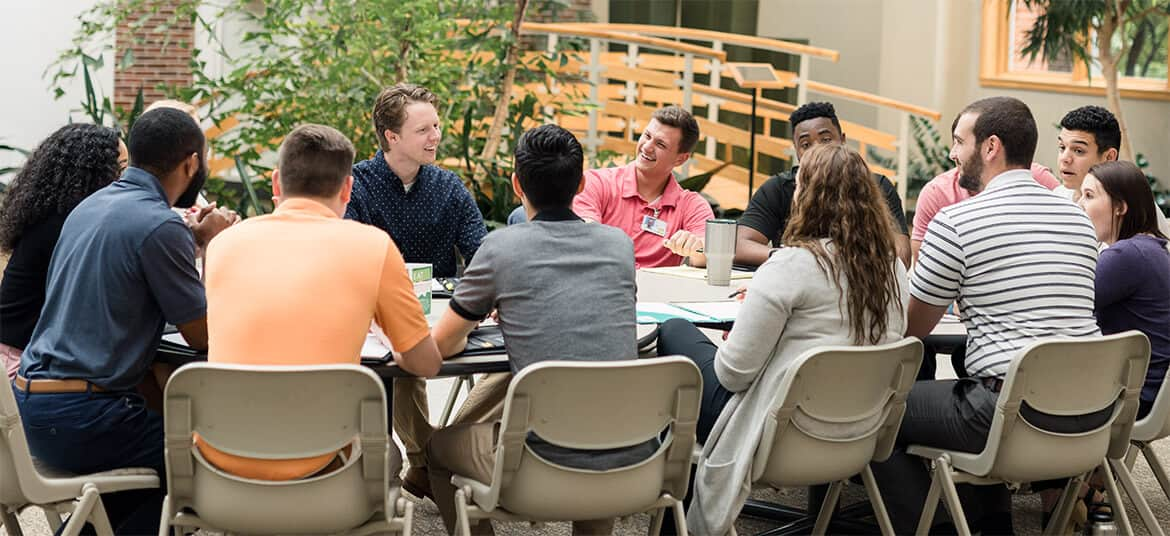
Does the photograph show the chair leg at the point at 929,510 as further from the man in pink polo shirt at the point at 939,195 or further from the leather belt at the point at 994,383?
the man in pink polo shirt at the point at 939,195

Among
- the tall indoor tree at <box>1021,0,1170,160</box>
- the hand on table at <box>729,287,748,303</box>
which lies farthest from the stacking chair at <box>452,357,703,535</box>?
the tall indoor tree at <box>1021,0,1170,160</box>

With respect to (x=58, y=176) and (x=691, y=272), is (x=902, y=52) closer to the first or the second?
(x=691, y=272)

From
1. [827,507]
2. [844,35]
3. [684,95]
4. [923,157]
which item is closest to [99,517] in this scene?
[827,507]

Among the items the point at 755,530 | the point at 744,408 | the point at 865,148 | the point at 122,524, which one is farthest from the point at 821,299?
the point at 865,148

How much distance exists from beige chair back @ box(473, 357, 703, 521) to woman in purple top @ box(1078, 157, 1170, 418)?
139 cm

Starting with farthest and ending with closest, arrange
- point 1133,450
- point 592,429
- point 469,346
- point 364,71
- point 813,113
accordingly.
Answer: point 364,71, point 813,113, point 1133,450, point 469,346, point 592,429

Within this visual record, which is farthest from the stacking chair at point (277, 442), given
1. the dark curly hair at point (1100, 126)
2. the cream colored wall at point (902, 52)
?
the cream colored wall at point (902, 52)

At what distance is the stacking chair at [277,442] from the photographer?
238 cm

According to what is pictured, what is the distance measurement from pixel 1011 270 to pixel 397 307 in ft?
4.82

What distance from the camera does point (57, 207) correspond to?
9.98 ft

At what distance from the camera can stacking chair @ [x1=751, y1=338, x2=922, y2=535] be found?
279cm

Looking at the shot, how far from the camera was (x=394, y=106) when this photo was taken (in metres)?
3.97

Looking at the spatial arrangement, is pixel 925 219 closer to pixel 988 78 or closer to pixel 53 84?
pixel 53 84

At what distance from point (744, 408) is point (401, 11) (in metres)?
4.47
